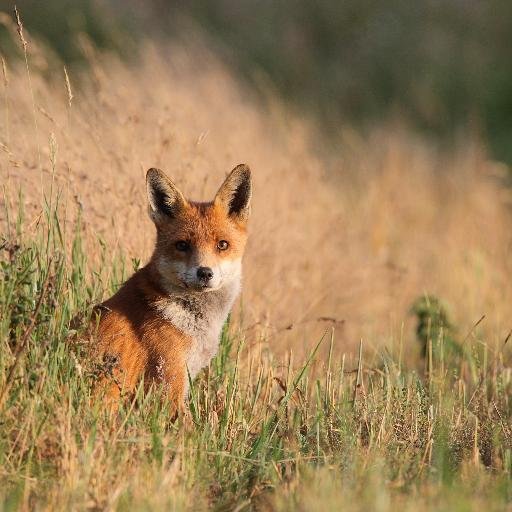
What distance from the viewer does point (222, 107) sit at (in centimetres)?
1196

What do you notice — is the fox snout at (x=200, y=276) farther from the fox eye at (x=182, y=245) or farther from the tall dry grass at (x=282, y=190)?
the tall dry grass at (x=282, y=190)

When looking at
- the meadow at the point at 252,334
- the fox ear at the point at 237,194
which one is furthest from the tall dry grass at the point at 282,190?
the fox ear at the point at 237,194

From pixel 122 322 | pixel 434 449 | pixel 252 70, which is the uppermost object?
pixel 252 70

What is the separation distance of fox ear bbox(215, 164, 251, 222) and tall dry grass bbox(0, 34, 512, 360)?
0.72 meters

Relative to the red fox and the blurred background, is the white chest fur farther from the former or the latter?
the blurred background

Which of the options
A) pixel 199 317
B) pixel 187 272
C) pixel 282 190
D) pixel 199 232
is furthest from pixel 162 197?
pixel 282 190

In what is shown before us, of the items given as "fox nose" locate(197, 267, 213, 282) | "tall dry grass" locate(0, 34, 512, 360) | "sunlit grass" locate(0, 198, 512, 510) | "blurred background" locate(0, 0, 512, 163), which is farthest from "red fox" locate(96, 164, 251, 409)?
"blurred background" locate(0, 0, 512, 163)

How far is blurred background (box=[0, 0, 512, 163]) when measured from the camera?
723 inches

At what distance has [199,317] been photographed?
6078 millimetres

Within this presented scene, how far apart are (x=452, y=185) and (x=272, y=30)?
1123 centimetres

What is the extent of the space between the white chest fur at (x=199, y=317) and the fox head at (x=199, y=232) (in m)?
0.10

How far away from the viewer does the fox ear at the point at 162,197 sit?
624 centimetres

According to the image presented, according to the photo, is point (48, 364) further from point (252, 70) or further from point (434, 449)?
point (252, 70)

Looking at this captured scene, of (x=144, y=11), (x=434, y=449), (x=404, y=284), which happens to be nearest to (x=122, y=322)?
(x=434, y=449)
